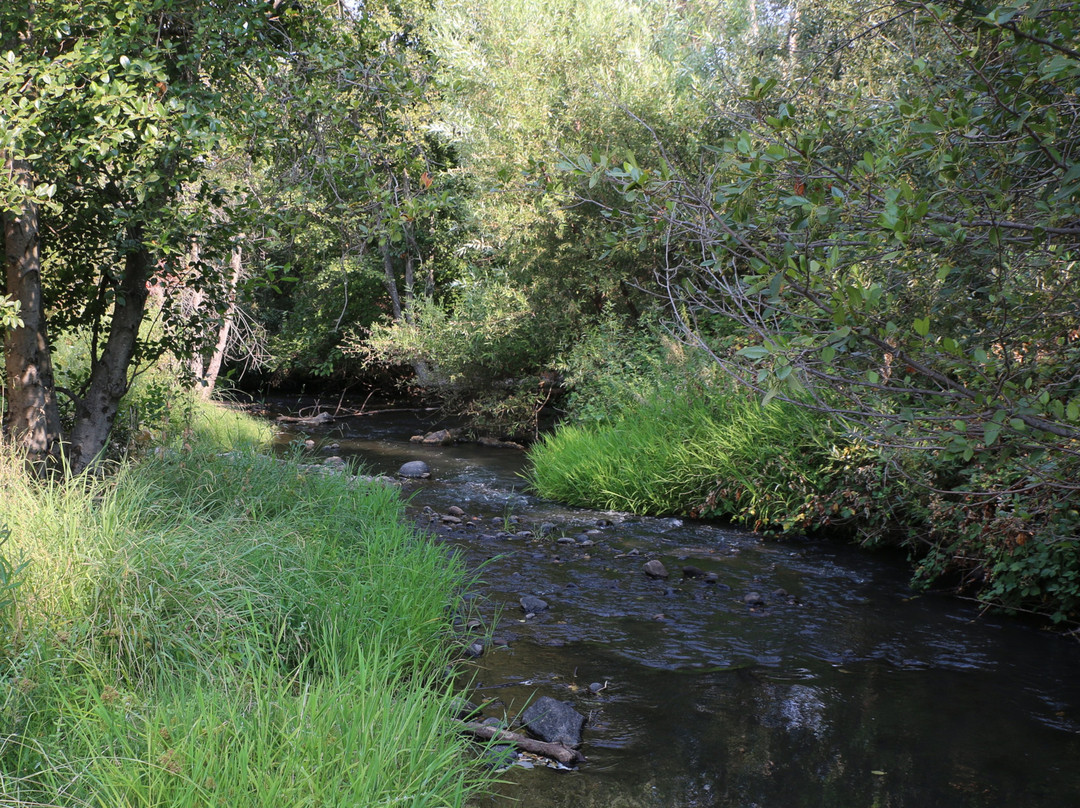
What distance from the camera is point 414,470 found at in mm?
11617

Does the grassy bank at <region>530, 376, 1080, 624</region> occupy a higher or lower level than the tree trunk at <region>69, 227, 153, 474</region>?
lower

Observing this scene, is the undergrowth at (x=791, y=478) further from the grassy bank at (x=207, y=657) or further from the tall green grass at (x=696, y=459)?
the grassy bank at (x=207, y=657)

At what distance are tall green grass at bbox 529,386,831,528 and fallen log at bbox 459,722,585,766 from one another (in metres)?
4.70

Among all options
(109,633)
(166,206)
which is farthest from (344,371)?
(109,633)

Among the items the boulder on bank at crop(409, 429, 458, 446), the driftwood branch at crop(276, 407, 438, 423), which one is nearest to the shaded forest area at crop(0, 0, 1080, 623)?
the boulder on bank at crop(409, 429, 458, 446)

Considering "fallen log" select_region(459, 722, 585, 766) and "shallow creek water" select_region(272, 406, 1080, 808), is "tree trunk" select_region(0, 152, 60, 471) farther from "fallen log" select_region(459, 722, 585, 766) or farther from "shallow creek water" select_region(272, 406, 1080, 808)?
"fallen log" select_region(459, 722, 585, 766)

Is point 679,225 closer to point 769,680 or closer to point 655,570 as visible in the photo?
point 769,680

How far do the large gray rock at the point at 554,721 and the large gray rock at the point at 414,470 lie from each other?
7384 millimetres

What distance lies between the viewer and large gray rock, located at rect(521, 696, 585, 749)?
4098 mm

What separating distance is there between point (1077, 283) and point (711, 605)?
137 inches

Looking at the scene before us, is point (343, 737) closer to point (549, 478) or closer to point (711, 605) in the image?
point (711, 605)

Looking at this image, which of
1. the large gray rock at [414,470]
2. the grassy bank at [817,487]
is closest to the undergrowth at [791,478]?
the grassy bank at [817,487]

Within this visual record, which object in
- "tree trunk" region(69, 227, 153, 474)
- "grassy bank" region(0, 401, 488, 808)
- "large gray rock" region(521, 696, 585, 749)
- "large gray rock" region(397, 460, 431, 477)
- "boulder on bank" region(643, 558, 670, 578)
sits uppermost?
"tree trunk" region(69, 227, 153, 474)

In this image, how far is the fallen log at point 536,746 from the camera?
3.88m
